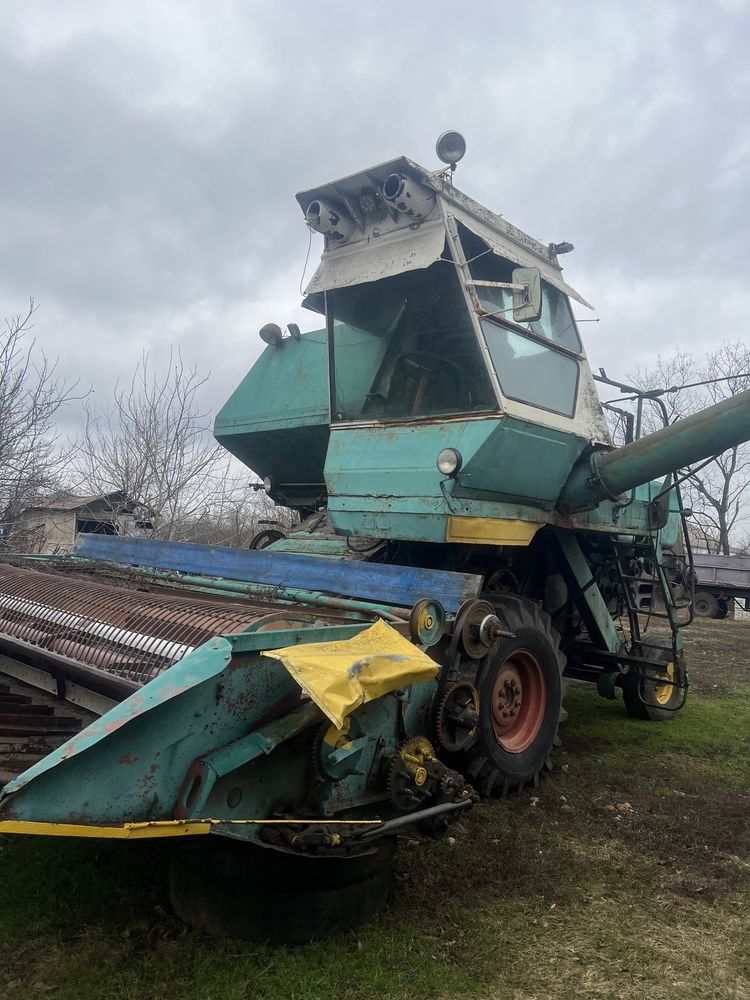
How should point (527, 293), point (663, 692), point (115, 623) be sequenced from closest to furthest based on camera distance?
point (115, 623) → point (527, 293) → point (663, 692)

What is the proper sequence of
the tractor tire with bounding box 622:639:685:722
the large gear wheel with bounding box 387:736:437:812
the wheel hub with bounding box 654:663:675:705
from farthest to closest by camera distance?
the wheel hub with bounding box 654:663:675:705, the tractor tire with bounding box 622:639:685:722, the large gear wheel with bounding box 387:736:437:812

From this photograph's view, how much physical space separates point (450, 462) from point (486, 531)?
1.38 ft

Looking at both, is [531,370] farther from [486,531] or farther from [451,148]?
[451,148]

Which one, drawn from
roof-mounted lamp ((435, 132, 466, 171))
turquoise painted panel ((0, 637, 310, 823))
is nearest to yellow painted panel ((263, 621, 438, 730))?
turquoise painted panel ((0, 637, 310, 823))

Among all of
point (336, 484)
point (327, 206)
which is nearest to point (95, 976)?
point (336, 484)

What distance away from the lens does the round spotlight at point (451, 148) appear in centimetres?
415

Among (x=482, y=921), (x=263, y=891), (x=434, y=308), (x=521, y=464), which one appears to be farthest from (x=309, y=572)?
(x=434, y=308)

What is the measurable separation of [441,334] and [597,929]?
3457 millimetres

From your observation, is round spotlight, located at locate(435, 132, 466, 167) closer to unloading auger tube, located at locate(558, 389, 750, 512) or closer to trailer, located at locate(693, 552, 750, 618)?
unloading auger tube, located at locate(558, 389, 750, 512)

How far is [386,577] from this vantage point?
346cm

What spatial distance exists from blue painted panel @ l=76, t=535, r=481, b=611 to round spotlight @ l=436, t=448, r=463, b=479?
566 millimetres

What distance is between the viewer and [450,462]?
3752 mm

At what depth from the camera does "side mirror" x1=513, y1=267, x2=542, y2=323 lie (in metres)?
3.69

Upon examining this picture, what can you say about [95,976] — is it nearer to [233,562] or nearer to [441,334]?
[233,562]
